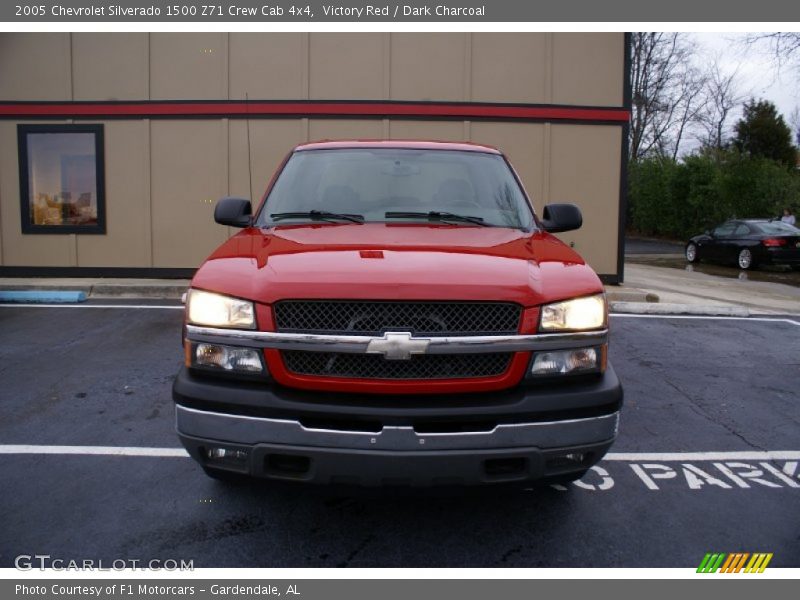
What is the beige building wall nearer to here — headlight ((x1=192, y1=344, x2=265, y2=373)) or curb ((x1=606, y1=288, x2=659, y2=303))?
curb ((x1=606, y1=288, x2=659, y2=303))

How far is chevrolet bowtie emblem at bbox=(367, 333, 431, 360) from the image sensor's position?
2.62m

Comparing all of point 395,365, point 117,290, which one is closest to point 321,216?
point 395,365

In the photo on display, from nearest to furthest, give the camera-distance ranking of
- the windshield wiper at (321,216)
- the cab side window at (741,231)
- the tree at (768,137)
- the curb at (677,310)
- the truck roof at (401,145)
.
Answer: the windshield wiper at (321,216) < the truck roof at (401,145) < the curb at (677,310) < the cab side window at (741,231) < the tree at (768,137)

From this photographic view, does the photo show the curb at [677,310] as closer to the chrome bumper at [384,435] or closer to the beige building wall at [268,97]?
the beige building wall at [268,97]

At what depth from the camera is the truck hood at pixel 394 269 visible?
2680 mm

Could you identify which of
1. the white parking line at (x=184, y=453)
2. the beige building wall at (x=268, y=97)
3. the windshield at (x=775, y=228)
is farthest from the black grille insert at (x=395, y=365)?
the windshield at (x=775, y=228)

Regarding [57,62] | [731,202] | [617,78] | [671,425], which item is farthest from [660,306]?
[731,202]

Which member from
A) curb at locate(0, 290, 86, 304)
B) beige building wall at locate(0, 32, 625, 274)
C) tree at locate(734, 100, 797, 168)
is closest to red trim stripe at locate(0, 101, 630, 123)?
beige building wall at locate(0, 32, 625, 274)

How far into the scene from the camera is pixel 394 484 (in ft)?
8.32

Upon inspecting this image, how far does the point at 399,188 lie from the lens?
3996 millimetres

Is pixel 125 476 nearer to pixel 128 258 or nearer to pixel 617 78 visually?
pixel 128 258

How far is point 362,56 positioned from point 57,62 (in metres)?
5.39

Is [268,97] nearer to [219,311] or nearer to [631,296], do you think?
[631,296]

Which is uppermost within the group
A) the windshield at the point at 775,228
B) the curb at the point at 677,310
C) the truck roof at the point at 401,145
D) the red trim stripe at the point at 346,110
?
the red trim stripe at the point at 346,110
